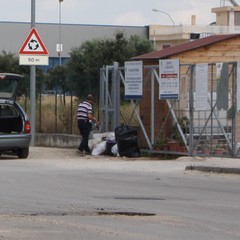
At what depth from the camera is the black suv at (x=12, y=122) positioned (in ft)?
69.7

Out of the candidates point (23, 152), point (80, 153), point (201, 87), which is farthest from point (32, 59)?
point (201, 87)

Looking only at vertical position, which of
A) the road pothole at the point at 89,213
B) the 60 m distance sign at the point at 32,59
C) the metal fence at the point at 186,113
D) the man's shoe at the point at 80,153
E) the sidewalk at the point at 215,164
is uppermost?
the 60 m distance sign at the point at 32,59

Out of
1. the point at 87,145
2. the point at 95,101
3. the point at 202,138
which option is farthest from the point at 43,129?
the point at 202,138

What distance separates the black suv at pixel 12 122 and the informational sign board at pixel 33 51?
2009 millimetres

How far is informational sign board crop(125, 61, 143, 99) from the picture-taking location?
22469mm

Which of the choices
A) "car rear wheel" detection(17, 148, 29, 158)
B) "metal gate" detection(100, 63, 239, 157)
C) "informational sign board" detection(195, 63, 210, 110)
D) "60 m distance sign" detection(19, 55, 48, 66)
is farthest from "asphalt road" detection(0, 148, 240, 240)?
"60 m distance sign" detection(19, 55, 48, 66)

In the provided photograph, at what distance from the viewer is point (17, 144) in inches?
837

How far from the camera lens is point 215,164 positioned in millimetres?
18688

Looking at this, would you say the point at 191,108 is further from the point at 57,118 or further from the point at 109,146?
the point at 57,118

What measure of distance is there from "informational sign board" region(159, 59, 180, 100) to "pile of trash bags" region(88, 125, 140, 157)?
4.25 feet

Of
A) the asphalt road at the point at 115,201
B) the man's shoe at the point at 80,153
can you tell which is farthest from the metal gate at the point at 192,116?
the man's shoe at the point at 80,153

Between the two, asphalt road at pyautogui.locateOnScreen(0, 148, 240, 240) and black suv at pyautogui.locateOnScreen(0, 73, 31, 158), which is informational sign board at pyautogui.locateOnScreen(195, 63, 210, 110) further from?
black suv at pyautogui.locateOnScreen(0, 73, 31, 158)

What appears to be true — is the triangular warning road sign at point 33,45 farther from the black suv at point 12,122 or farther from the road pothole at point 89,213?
the road pothole at point 89,213

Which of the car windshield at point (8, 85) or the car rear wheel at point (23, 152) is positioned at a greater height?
the car windshield at point (8, 85)
